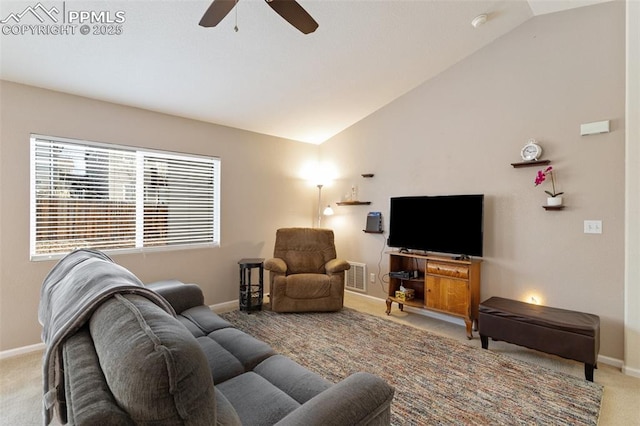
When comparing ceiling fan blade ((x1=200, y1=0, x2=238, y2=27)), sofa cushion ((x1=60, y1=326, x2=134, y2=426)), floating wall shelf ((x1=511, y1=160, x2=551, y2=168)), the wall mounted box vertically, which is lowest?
sofa cushion ((x1=60, y1=326, x2=134, y2=426))

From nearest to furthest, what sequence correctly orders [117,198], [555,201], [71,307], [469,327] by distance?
1. [71,307]
2. [555,201]
3. [469,327]
4. [117,198]

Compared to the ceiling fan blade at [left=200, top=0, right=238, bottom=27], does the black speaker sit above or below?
below

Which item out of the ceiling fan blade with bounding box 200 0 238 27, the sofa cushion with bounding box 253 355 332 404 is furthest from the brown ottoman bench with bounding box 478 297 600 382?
the ceiling fan blade with bounding box 200 0 238 27

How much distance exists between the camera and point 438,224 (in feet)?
11.7

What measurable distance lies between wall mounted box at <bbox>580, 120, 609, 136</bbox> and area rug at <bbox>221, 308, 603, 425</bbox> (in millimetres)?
2151

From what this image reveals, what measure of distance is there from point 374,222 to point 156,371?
3.91m

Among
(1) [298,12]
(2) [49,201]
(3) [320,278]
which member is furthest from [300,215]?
(1) [298,12]

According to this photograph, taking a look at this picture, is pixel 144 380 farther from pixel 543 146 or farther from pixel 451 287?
pixel 543 146

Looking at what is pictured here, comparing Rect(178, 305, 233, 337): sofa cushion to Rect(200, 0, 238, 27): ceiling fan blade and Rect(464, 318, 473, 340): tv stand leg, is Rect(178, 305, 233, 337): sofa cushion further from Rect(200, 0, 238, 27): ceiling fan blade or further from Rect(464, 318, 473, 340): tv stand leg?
Rect(464, 318, 473, 340): tv stand leg

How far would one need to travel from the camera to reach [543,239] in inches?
119

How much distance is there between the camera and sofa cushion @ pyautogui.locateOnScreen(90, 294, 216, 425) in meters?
0.66

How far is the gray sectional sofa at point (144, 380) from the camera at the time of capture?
67 centimetres

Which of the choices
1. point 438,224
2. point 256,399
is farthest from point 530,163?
point 256,399

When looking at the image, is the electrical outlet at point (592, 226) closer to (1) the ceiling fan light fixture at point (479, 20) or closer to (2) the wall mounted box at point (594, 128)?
(2) the wall mounted box at point (594, 128)
